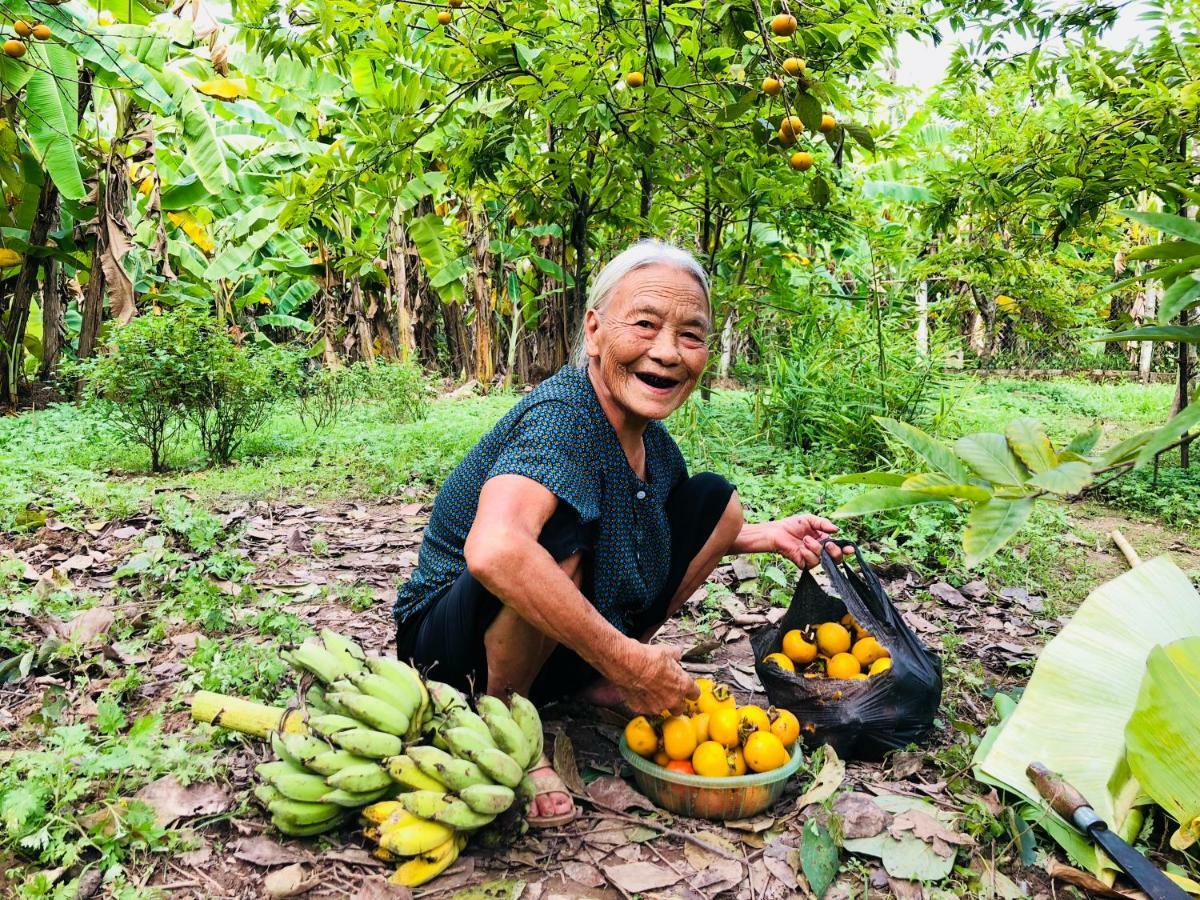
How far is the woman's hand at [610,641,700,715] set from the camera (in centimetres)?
199

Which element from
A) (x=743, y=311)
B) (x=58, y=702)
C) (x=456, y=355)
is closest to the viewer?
(x=58, y=702)

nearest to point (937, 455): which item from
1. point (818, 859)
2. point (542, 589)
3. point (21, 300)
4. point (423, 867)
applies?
point (542, 589)

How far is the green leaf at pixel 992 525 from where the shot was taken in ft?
3.18

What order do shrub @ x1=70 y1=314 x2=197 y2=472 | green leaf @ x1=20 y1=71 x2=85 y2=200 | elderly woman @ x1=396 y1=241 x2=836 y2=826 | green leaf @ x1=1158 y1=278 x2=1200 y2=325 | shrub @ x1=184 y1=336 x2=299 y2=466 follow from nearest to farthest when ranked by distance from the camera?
1. green leaf @ x1=1158 y1=278 x2=1200 y2=325
2. elderly woman @ x1=396 y1=241 x2=836 y2=826
3. shrub @ x1=70 y1=314 x2=197 y2=472
4. shrub @ x1=184 y1=336 x2=299 y2=466
5. green leaf @ x1=20 y1=71 x2=85 y2=200

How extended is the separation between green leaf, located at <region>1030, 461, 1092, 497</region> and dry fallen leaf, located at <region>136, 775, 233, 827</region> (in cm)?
194

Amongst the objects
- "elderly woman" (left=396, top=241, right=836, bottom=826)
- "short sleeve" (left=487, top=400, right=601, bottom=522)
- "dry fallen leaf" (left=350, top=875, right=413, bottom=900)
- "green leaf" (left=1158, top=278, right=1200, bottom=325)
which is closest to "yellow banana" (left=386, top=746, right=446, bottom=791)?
"dry fallen leaf" (left=350, top=875, right=413, bottom=900)

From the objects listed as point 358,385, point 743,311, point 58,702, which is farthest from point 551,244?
point 58,702

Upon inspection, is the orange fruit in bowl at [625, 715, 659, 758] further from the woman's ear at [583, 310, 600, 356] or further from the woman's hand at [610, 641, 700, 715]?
the woman's ear at [583, 310, 600, 356]

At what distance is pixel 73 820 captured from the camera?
1823 millimetres

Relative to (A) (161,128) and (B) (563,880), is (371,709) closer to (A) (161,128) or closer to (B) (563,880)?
(B) (563,880)

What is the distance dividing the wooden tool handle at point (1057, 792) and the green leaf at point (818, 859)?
502 mm

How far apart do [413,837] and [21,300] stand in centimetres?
898

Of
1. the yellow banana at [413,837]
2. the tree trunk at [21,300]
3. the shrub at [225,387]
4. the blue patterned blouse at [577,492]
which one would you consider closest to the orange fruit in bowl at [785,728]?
the blue patterned blouse at [577,492]

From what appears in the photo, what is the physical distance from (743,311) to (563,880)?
164 inches
